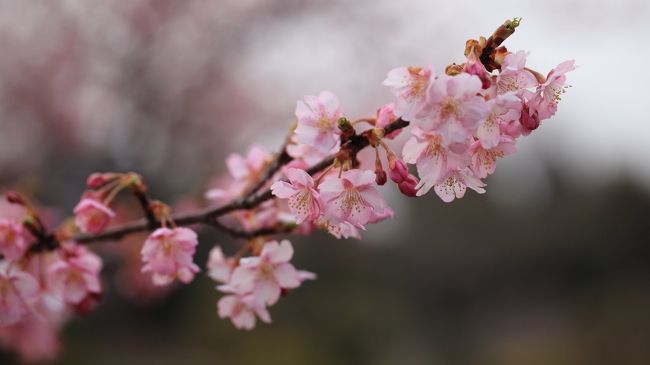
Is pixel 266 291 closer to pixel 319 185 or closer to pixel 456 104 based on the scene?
pixel 319 185

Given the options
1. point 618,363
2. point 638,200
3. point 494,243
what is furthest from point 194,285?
point 494,243

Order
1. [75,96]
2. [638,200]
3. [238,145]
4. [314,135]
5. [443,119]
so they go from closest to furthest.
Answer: [443,119] < [314,135] < [75,96] < [238,145] < [638,200]

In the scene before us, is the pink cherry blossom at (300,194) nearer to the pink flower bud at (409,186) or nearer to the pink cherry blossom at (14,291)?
the pink flower bud at (409,186)

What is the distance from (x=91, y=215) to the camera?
1015mm

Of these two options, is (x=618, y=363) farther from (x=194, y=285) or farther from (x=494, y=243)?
(x=494, y=243)

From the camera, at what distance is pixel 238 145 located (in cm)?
822

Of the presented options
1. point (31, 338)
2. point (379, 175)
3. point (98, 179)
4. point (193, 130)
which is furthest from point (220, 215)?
point (193, 130)

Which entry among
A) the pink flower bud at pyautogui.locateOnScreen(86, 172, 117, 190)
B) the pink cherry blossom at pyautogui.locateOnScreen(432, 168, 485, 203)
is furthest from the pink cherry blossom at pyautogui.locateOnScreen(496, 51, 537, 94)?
the pink flower bud at pyautogui.locateOnScreen(86, 172, 117, 190)

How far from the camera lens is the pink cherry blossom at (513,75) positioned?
763 millimetres

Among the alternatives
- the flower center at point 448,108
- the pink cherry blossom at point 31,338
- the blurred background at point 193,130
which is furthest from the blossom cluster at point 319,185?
the blurred background at point 193,130

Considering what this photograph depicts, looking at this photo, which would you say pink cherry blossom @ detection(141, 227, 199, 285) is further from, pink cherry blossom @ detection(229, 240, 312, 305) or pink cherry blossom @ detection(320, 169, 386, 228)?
pink cherry blossom @ detection(320, 169, 386, 228)

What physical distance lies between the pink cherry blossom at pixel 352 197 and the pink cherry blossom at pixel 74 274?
1.73 ft

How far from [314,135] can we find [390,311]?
316 inches

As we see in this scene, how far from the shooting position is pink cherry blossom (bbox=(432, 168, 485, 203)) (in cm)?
83
